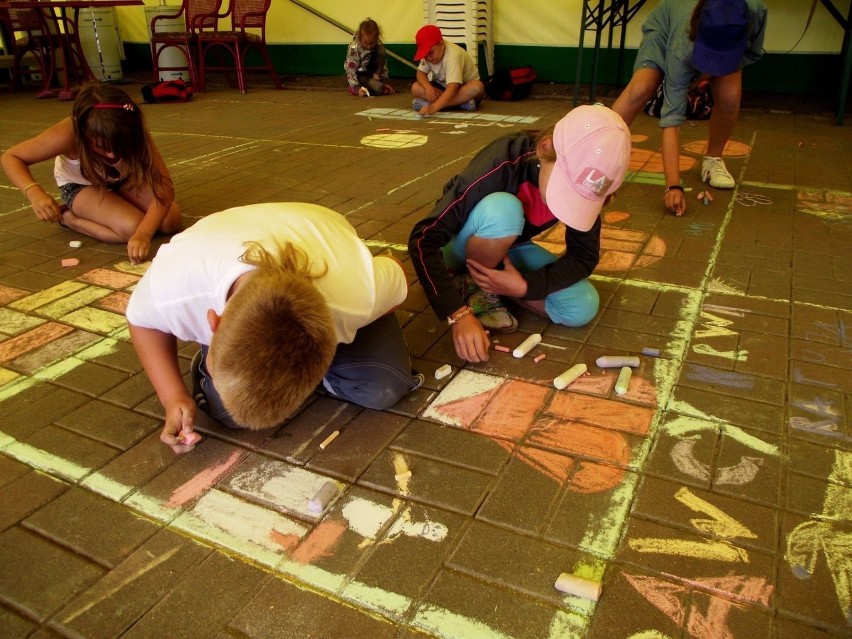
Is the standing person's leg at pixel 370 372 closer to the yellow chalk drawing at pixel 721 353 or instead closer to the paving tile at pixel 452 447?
the paving tile at pixel 452 447

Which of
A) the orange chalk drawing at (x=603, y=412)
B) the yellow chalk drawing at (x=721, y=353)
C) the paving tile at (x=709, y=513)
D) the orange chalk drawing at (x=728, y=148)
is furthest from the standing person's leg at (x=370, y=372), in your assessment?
the orange chalk drawing at (x=728, y=148)

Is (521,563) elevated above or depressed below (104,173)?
below

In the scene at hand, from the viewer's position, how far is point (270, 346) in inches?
55.7

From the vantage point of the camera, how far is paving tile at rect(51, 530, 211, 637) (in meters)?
1.43

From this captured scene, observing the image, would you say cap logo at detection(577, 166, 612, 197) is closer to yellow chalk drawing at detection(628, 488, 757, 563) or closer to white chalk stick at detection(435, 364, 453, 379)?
white chalk stick at detection(435, 364, 453, 379)

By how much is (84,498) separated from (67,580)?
0.93 feet

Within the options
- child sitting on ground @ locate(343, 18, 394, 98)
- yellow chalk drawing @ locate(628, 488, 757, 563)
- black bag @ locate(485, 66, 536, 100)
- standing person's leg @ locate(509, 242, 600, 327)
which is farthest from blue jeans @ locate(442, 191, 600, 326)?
child sitting on ground @ locate(343, 18, 394, 98)

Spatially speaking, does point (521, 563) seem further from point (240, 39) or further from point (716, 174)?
point (240, 39)

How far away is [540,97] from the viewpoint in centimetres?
748

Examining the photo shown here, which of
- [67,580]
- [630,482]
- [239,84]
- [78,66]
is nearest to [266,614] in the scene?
[67,580]

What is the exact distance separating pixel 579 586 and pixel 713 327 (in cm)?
142

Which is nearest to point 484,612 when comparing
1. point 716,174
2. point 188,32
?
point 716,174

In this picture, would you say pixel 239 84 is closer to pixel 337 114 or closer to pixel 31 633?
pixel 337 114

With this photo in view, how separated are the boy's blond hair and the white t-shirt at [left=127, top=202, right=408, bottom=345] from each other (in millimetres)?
183
